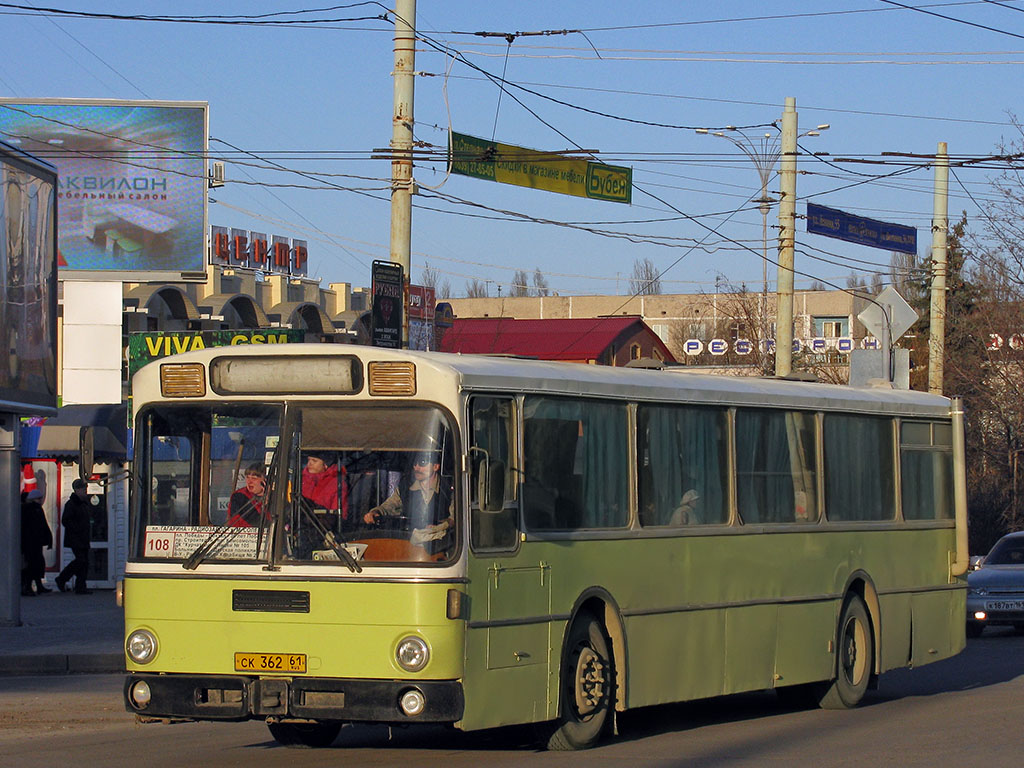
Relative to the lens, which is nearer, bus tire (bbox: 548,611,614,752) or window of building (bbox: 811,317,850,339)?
bus tire (bbox: 548,611,614,752)

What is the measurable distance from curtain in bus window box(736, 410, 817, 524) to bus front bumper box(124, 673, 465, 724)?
4.04 metres

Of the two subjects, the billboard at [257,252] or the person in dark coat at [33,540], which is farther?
the billboard at [257,252]

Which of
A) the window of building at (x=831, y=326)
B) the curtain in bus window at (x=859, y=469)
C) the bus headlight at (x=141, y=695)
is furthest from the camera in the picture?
the window of building at (x=831, y=326)

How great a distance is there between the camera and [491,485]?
9242mm

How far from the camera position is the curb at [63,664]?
16453 millimetres

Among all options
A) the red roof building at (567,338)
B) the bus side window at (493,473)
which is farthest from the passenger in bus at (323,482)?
the red roof building at (567,338)

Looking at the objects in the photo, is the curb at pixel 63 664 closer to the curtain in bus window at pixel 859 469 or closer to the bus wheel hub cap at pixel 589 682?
the curtain in bus window at pixel 859 469

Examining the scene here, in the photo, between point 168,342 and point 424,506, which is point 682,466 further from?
point 168,342

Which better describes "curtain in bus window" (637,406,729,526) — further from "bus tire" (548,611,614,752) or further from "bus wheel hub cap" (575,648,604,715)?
"bus wheel hub cap" (575,648,604,715)

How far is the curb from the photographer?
54.0 feet

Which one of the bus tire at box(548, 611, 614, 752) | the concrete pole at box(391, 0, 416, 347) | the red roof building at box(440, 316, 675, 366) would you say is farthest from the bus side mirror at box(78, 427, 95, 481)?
the red roof building at box(440, 316, 675, 366)

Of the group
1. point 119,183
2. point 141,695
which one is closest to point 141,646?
point 141,695

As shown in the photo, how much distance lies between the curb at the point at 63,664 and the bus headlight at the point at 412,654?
8381mm

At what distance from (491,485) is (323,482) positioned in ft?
3.15
